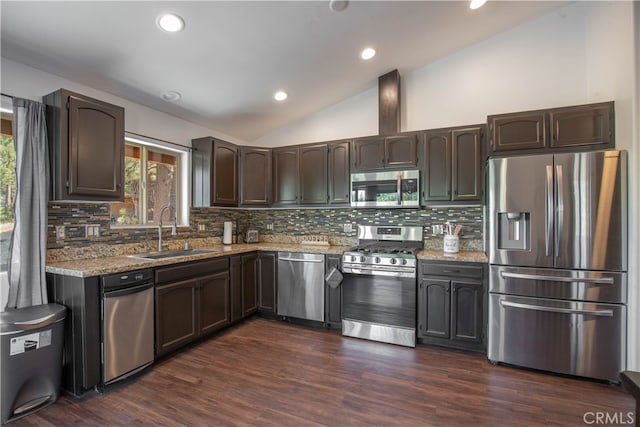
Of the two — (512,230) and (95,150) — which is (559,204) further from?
(95,150)

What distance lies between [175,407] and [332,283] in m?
1.82

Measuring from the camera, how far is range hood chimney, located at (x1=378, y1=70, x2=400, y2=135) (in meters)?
3.57

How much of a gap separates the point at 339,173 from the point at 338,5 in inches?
70.9

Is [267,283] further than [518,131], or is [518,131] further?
[267,283]

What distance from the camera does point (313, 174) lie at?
3.88 metres

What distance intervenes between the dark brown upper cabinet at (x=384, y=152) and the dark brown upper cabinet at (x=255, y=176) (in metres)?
1.22

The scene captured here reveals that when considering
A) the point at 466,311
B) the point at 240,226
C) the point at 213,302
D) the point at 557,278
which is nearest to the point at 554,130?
the point at 557,278

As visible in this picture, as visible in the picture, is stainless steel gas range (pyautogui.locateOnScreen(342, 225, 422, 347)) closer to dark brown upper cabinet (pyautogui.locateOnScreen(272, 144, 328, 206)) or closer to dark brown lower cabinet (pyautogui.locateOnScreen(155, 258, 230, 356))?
dark brown upper cabinet (pyautogui.locateOnScreen(272, 144, 328, 206))

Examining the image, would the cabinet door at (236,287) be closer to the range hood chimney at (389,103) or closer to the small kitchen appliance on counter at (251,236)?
the small kitchen appliance on counter at (251,236)

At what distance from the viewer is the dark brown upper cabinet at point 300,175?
3828 mm

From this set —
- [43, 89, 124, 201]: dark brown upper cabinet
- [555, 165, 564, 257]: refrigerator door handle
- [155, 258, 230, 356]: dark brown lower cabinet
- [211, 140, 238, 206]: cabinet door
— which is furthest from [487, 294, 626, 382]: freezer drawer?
[43, 89, 124, 201]: dark brown upper cabinet

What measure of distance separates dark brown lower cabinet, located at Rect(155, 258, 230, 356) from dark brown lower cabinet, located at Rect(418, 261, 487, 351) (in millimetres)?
2093

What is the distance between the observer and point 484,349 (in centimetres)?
283

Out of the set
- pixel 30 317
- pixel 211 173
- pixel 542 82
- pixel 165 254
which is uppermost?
pixel 542 82
